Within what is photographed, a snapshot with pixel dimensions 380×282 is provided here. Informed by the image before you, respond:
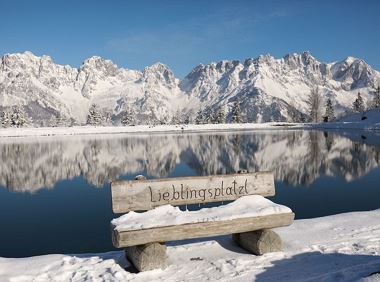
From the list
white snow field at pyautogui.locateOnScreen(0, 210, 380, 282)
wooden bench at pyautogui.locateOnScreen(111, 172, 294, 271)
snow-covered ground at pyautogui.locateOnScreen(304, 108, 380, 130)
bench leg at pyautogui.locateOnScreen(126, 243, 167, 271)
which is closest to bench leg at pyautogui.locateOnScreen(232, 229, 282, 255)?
wooden bench at pyautogui.locateOnScreen(111, 172, 294, 271)

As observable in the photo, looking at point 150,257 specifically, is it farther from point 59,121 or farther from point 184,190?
point 59,121

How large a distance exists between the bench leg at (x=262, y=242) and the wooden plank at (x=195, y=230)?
→ 0.28 m

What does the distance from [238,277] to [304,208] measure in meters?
8.77

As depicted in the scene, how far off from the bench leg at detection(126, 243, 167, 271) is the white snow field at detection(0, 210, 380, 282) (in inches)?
5.1

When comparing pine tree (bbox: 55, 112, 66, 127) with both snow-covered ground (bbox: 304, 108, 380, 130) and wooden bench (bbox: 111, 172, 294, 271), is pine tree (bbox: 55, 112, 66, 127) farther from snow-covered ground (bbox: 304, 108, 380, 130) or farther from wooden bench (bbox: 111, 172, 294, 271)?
wooden bench (bbox: 111, 172, 294, 271)

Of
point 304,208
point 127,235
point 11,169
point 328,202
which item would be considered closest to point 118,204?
point 127,235

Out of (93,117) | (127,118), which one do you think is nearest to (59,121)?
(93,117)

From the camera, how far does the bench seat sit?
22.8ft

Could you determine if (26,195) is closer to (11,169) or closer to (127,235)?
(11,169)

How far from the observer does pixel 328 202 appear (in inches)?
624

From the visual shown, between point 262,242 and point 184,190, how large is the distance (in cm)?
186

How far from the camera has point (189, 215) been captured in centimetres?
741

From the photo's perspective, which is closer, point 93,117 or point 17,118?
A: point 17,118

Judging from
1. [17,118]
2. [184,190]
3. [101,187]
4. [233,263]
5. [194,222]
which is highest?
[17,118]
